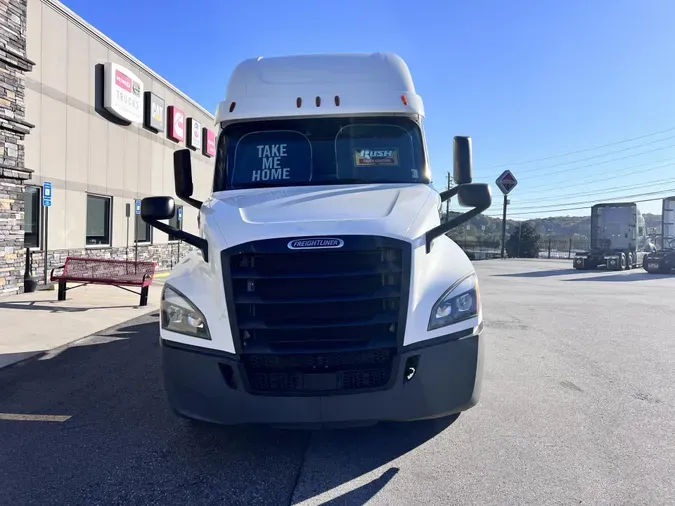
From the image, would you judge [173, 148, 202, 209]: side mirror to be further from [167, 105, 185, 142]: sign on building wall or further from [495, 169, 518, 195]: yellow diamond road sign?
[495, 169, 518, 195]: yellow diamond road sign

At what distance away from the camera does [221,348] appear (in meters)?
3.33

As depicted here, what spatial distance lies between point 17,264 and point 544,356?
11200 mm

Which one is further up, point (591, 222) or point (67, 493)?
point (591, 222)

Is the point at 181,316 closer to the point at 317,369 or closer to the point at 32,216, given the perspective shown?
the point at 317,369

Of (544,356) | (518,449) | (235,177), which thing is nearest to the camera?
(518,449)

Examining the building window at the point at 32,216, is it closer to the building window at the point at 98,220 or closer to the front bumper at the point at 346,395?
the building window at the point at 98,220

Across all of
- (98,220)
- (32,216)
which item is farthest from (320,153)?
(98,220)

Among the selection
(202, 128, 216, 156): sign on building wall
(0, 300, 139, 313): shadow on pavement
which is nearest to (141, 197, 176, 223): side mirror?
(0, 300, 139, 313): shadow on pavement

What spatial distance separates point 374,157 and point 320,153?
498 millimetres

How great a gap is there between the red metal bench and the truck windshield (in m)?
6.72

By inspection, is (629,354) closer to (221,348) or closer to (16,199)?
(221,348)

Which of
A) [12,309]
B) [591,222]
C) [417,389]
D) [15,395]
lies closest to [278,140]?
[417,389]

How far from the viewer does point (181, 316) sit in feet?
11.5

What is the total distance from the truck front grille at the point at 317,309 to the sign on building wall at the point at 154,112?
16.8 m
